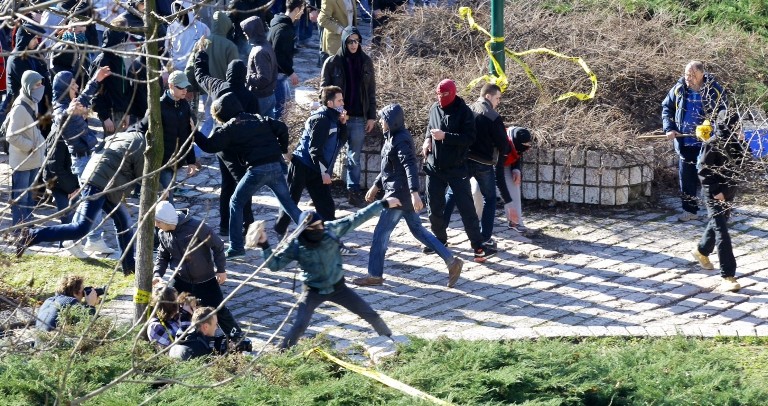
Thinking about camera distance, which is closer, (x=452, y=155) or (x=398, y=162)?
(x=398, y=162)

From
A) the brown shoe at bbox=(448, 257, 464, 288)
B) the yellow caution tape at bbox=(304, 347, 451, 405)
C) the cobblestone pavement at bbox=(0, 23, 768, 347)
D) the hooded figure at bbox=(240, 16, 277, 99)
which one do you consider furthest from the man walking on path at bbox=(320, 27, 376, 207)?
the yellow caution tape at bbox=(304, 347, 451, 405)

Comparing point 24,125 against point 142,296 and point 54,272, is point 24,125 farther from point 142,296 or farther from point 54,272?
point 142,296

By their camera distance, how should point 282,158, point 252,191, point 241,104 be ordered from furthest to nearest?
point 241,104
point 282,158
point 252,191

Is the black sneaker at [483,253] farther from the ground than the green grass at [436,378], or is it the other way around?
the black sneaker at [483,253]

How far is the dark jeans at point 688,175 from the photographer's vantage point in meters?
12.6

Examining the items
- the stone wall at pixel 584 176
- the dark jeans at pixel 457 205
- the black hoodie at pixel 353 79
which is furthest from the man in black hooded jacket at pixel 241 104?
the stone wall at pixel 584 176

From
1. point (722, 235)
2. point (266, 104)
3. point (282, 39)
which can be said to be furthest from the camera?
point (282, 39)

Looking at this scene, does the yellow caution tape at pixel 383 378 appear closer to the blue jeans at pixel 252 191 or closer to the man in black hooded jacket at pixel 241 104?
the blue jeans at pixel 252 191

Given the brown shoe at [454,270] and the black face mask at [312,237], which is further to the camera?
the brown shoe at [454,270]

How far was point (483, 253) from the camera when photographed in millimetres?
11719

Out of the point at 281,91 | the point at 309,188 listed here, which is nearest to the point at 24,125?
the point at 309,188

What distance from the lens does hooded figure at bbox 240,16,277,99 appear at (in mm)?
13777

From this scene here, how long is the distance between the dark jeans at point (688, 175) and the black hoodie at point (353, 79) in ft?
10.5

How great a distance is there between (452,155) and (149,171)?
3746mm
